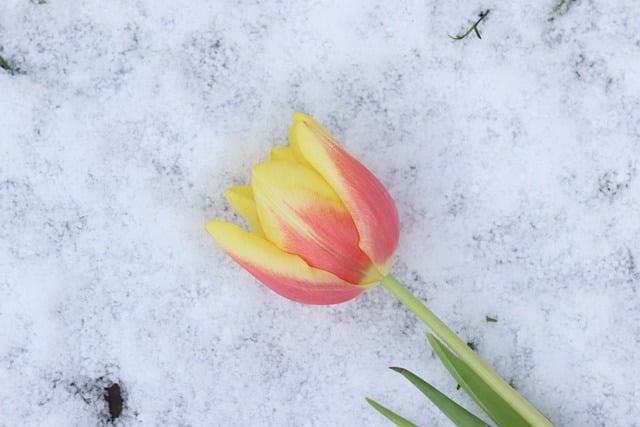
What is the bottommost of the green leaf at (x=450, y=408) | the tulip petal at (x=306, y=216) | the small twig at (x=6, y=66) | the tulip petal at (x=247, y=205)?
the small twig at (x=6, y=66)

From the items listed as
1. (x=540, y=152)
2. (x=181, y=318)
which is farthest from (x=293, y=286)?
(x=540, y=152)

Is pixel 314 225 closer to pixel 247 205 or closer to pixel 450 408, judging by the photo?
pixel 247 205

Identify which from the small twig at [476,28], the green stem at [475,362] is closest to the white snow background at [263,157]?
the small twig at [476,28]

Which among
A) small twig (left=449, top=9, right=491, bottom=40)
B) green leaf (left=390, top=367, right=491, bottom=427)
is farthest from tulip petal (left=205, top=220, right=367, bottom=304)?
small twig (left=449, top=9, right=491, bottom=40)

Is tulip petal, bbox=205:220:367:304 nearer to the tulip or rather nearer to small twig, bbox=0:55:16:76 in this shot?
the tulip

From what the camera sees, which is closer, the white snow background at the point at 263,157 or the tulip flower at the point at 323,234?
the tulip flower at the point at 323,234

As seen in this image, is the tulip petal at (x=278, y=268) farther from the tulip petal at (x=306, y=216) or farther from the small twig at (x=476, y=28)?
the small twig at (x=476, y=28)

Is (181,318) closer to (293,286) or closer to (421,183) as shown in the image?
(293,286)
